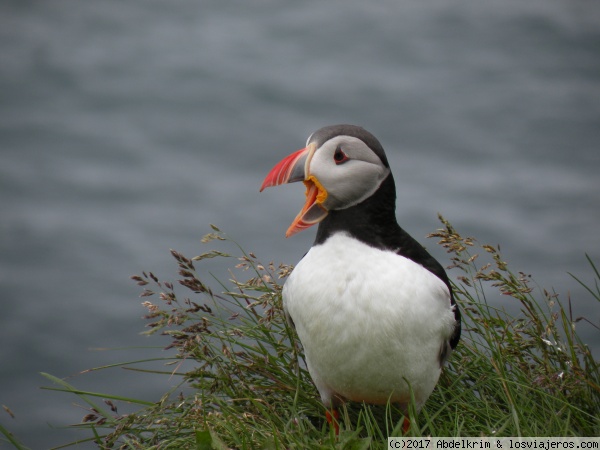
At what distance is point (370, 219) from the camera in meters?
4.48

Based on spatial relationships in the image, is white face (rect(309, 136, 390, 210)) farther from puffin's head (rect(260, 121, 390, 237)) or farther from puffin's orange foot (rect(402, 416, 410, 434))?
puffin's orange foot (rect(402, 416, 410, 434))

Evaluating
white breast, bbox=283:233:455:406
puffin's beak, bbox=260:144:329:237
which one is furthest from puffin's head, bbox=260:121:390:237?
white breast, bbox=283:233:455:406

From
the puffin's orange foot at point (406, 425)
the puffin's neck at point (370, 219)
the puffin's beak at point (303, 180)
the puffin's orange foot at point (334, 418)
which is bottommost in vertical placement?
the puffin's orange foot at point (406, 425)

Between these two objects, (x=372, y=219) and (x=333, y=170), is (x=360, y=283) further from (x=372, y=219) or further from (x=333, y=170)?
(x=333, y=170)

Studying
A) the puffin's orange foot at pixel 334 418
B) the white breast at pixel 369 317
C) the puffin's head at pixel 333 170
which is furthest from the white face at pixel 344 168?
the puffin's orange foot at pixel 334 418

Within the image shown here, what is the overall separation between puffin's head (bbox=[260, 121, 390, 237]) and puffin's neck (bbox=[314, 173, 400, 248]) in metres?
0.03

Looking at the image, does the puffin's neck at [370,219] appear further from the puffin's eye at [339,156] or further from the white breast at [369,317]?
the puffin's eye at [339,156]

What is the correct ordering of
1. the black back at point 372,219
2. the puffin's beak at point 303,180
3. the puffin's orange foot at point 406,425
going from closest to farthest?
the puffin's beak at point 303,180
the black back at point 372,219
the puffin's orange foot at point 406,425

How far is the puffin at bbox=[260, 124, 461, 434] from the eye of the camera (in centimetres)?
437

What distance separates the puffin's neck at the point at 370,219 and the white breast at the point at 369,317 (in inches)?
1.5

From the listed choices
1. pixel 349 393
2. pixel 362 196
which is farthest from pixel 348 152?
pixel 349 393

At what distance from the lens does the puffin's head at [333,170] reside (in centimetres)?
435

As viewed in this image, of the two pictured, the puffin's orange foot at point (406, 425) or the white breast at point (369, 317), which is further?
the puffin's orange foot at point (406, 425)

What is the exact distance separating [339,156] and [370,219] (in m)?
0.32
